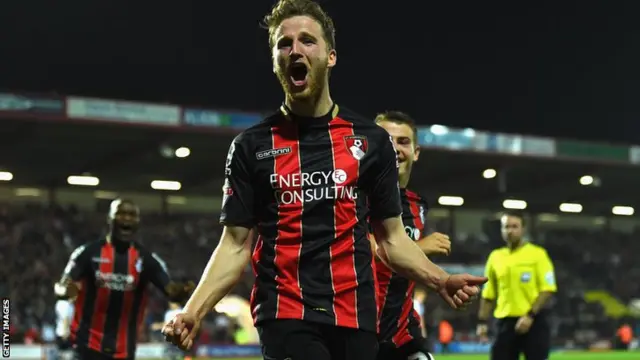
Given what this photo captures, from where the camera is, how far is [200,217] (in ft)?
115

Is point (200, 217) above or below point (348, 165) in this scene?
above

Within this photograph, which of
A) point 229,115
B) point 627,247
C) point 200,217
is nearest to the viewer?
point 229,115

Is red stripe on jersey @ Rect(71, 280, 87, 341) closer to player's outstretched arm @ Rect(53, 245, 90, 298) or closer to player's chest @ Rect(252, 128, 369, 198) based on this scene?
player's outstretched arm @ Rect(53, 245, 90, 298)

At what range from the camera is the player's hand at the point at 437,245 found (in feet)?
16.1

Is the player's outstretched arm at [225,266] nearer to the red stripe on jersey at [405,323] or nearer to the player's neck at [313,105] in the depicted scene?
the player's neck at [313,105]

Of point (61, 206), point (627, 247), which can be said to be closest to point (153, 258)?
point (61, 206)

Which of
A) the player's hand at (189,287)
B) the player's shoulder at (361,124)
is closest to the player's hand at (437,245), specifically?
the player's shoulder at (361,124)

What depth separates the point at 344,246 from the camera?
3.62 meters

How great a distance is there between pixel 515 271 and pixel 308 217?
7762mm

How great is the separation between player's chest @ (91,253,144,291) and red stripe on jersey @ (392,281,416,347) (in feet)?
11.8

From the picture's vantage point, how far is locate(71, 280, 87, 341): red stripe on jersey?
8.38m

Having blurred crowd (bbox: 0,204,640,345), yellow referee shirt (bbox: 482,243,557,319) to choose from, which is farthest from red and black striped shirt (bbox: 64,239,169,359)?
blurred crowd (bbox: 0,204,640,345)

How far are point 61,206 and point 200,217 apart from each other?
5.15 m

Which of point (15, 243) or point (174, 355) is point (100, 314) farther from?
point (15, 243)
